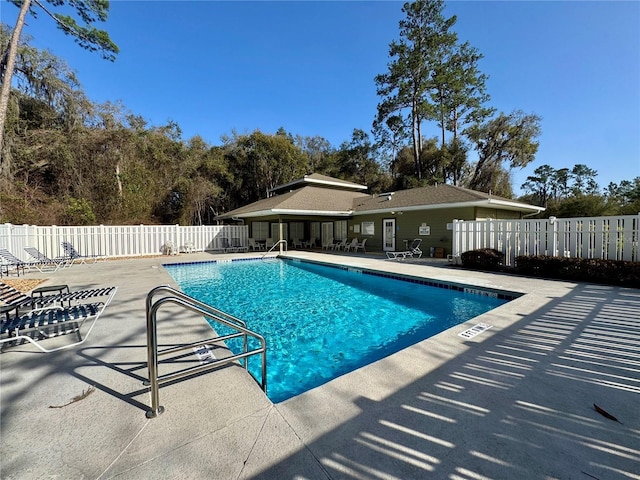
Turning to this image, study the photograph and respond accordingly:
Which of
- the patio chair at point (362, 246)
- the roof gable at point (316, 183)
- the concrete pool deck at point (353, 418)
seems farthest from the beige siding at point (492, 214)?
the roof gable at point (316, 183)

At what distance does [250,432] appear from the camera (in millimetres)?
1933

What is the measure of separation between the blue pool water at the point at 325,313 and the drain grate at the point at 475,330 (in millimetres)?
1021

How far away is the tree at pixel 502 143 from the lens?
80.8ft

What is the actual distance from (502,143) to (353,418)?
99.9 feet

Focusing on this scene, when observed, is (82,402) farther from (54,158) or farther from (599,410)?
(54,158)

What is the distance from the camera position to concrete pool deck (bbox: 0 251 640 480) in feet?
5.45

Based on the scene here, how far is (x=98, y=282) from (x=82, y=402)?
21.7ft

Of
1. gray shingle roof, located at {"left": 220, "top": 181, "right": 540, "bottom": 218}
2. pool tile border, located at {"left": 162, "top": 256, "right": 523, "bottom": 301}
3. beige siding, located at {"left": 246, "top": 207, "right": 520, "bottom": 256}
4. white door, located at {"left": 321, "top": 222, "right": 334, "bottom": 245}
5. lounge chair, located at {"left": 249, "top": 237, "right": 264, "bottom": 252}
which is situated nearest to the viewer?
pool tile border, located at {"left": 162, "top": 256, "right": 523, "bottom": 301}

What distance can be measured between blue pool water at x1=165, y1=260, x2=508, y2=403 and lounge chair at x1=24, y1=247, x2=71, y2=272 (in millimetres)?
4554

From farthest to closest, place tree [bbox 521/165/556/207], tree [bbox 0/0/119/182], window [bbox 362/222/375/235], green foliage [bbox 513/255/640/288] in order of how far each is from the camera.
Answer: tree [bbox 521/165/556/207], window [bbox 362/222/375/235], tree [bbox 0/0/119/182], green foliage [bbox 513/255/640/288]

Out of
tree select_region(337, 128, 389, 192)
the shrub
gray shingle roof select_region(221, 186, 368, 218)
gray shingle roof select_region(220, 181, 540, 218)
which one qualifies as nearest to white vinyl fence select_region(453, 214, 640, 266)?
the shrub

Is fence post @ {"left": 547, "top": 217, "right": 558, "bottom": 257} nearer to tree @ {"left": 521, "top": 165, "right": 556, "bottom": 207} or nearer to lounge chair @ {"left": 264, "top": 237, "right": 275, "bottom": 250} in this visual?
lounge chair @ {"left": 264, "top": 237, "right": 275, "bottom": 250}

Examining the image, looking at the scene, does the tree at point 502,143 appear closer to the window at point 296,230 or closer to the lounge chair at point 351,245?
the lounge chair at point 351,245

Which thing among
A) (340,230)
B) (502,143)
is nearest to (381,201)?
(340,230)
